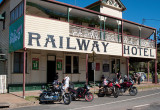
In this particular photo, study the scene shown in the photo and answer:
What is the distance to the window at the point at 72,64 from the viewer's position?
1884cm

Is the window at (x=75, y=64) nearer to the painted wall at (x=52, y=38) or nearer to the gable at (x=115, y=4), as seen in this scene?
the painted wall at (x=52, y=38)

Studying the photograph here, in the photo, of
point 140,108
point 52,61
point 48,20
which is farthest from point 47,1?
point 140,108

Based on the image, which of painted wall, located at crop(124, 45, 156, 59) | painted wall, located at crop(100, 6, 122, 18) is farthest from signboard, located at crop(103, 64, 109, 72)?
painted wall, located at crop(100, 6, 122, 18)

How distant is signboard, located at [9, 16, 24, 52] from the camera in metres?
13.7

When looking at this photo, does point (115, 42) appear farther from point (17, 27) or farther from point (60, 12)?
point (17, 27)

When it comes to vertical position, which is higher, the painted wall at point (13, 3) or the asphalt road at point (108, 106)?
the painted wall at point (13, 3)

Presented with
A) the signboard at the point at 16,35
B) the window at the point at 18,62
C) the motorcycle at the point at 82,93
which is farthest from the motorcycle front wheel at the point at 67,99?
the window at the point at 18,62

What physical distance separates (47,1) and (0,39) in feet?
21.2

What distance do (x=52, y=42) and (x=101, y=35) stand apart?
213 inches

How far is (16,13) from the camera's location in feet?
49.8

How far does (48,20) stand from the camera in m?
14.7

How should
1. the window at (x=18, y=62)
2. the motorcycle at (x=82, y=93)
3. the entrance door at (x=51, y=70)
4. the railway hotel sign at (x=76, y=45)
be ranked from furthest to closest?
the entrance door at (x=51, y=70) < the window at (x=18, y=62) < the railway hotel sign at (x=76, y=45) < the motorcycle at (x=82, y=93)

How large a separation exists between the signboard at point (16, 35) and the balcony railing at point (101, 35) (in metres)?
4.07

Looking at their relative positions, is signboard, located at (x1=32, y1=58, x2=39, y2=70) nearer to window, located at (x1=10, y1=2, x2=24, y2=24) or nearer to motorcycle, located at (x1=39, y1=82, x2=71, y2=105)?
window, located at (x1=10, y1=2, x2=24, y2=24)
